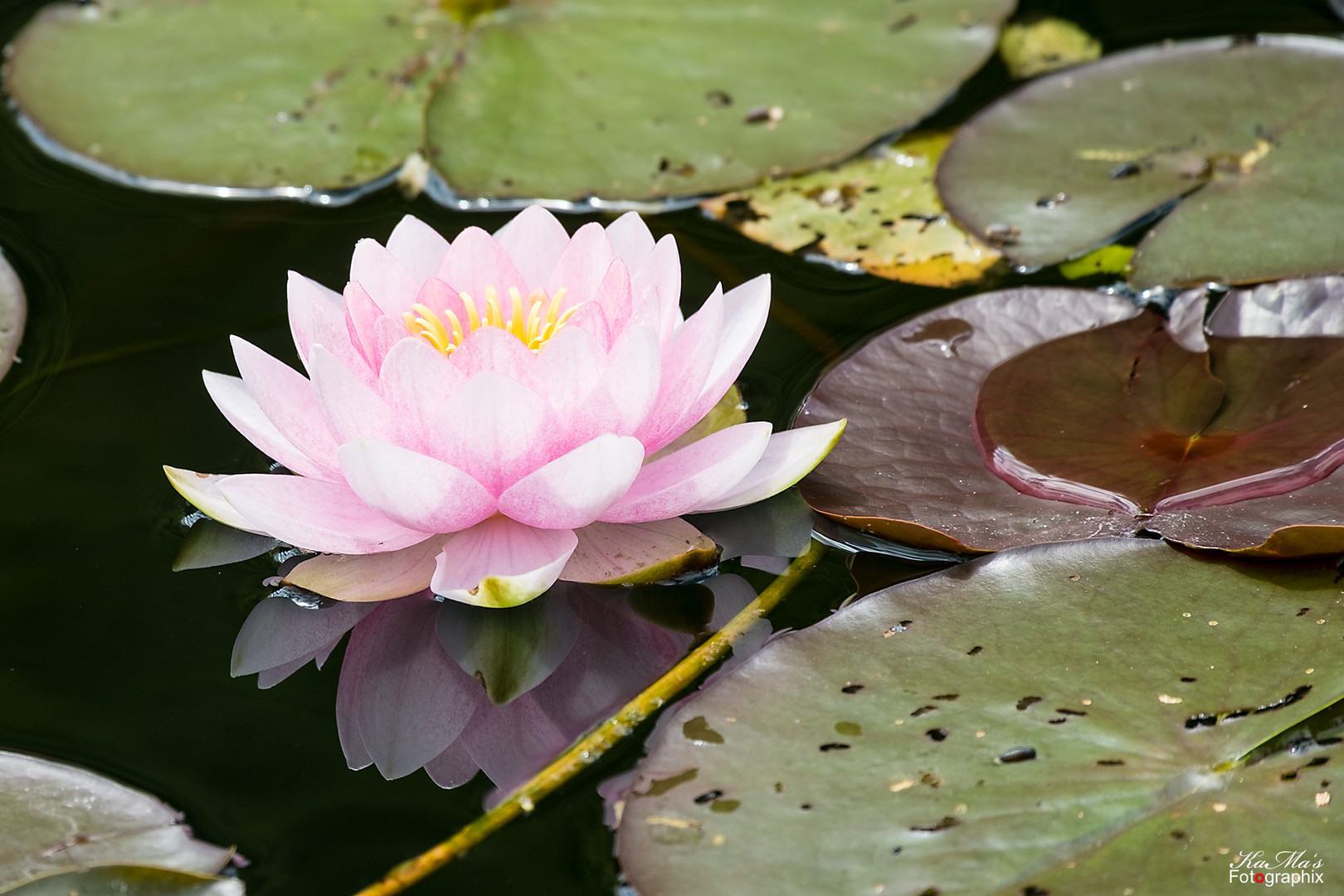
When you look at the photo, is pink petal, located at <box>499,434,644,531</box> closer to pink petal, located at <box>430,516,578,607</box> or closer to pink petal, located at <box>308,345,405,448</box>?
pink petal, located at <box>430,516,578,607</box>

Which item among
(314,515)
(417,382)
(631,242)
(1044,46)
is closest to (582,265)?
(631,242)

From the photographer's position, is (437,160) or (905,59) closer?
(437,160)

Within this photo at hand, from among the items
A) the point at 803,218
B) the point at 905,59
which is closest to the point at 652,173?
the point at 803,218

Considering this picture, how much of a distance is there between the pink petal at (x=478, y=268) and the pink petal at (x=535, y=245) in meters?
0.06

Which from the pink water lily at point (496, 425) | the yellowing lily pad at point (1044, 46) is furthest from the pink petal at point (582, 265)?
the yellowing lily pad at point (1044, 46)

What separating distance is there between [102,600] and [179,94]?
136cm

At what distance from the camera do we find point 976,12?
2441 millimetres

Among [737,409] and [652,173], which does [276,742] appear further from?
[652,173]

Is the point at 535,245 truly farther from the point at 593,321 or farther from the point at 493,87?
the point at 493,87

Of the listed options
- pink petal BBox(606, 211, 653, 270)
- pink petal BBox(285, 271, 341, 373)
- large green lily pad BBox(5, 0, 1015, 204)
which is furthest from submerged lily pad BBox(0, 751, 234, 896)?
large green lily pad BBox(5, 0, 1015, 204)

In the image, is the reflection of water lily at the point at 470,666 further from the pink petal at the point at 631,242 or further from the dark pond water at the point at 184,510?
the pink petal at the point at 631,242

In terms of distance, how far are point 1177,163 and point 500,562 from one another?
1457 millimetres

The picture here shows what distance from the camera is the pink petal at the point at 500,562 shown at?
1.25m

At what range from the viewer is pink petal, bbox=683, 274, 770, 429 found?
1.39 m
